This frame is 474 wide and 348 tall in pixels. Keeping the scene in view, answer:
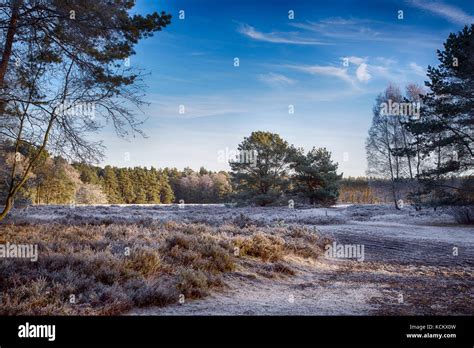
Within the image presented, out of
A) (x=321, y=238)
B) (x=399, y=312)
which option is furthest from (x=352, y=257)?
(x=399, y=312)

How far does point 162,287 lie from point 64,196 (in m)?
54.9

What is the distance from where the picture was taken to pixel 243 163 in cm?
4103

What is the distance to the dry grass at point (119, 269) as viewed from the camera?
16.9 ft

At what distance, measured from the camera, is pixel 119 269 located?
6547 millimetres

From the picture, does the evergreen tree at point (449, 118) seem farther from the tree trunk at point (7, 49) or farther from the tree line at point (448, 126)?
the tree trunk at point (7, 49)

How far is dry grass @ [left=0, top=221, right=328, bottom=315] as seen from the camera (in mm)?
5164

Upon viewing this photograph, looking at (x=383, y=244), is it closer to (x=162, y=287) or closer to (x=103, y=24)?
(x=162, y=287)

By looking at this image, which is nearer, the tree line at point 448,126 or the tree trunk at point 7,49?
the tree trunk at point 7,49
